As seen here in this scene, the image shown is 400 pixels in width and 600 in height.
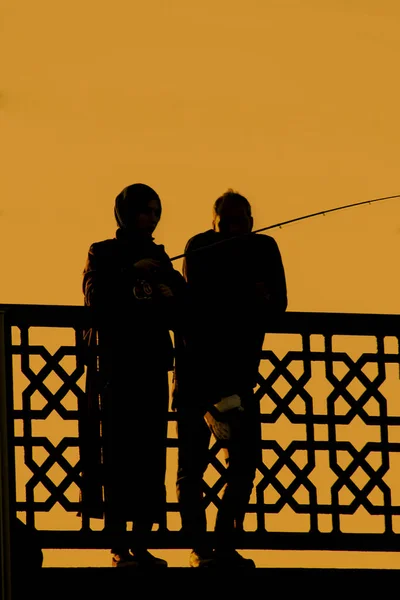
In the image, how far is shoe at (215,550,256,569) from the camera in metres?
22.1

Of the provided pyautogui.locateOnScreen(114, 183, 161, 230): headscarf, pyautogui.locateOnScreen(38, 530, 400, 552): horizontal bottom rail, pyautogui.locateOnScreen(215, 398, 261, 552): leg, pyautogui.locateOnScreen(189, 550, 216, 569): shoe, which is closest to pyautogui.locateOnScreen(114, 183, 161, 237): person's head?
pyautogui.locateOnScreen(114, 183, 161, 230): headscarf

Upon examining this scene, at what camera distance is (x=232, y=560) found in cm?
2217

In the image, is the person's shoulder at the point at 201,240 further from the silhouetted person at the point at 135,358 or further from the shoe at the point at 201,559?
the shoe at the point at 201,559

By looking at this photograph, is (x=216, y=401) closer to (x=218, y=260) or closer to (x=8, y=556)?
(x=218, y=260)

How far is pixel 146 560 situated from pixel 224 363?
123cm

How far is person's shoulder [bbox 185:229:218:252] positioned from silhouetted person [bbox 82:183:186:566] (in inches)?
7.0

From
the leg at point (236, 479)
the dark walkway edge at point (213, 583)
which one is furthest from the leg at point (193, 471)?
the dark walkway edge at point (213, 583)

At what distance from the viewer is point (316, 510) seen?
22.6 metres

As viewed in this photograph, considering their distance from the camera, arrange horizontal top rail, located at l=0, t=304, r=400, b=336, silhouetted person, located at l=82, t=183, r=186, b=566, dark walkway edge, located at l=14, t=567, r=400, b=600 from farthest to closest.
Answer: horizontal top rail, located at l=0, t=304, r=400, b=336
silhouetted person, located at l=82, t=183, r=186, b=566
dark walkway edge, located at l=14, t=567, r=400, b=600

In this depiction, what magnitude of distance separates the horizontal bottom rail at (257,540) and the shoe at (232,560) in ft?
0.26

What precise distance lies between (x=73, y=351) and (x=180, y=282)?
77 cm

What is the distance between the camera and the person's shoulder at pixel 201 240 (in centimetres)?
2228

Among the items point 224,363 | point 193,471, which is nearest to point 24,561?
point 193,471

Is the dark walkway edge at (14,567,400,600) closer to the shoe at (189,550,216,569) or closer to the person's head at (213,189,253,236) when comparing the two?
Result: the shoe at (189,550,216,569)
